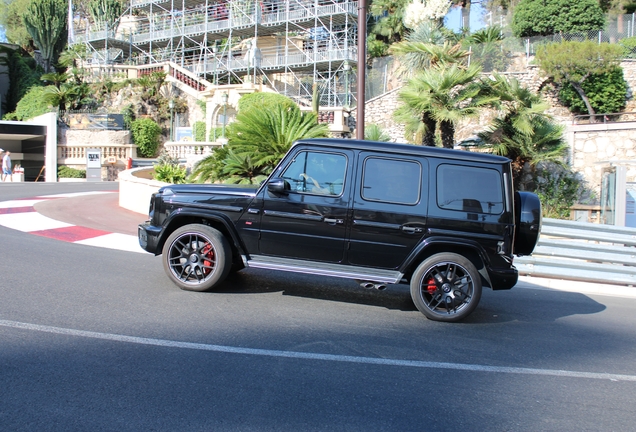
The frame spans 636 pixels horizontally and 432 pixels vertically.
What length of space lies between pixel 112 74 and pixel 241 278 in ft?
150

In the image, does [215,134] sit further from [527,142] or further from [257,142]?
[527,142]

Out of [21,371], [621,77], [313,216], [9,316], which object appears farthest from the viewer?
[621,77]

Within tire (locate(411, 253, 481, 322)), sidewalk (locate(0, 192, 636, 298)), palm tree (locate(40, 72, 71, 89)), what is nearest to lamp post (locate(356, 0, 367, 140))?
sidewalk (locate(0, 192, 636, 298))

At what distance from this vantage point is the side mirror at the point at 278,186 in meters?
6.35

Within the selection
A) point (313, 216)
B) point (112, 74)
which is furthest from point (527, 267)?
point (112, 74)

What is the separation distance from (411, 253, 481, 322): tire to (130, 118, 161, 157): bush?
38.9m

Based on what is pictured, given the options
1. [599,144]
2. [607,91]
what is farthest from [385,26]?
[599,144]

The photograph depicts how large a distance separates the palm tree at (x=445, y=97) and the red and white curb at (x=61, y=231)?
8.63 m

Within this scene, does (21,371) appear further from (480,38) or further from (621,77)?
(480,38)

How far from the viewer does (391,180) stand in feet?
21.2

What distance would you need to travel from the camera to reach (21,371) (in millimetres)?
4168

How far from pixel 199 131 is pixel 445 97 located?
92.3 ft

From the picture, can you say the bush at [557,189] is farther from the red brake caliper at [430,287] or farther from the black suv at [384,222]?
the red brake caliper at [430,287]

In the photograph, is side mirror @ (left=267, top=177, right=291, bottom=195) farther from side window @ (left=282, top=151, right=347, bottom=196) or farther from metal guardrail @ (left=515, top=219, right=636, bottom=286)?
metal guardrail @ (left=515, top=219, right=636, bottom=286)
